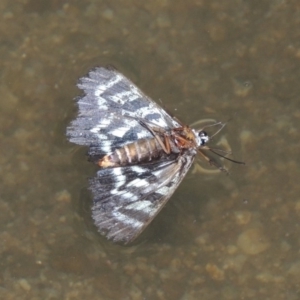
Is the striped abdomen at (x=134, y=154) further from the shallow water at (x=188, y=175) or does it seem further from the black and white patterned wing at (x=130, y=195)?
the shallow water at (x=188, y=175)

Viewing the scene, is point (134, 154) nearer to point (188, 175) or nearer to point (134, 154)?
point (134, 154)

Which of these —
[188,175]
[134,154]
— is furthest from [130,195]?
[188,175]

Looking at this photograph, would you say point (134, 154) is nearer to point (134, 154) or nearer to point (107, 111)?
point (134, 154)

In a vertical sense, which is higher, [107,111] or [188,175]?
[107,111]

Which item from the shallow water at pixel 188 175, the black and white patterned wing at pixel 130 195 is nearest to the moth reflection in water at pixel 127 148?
the black and white patterned wing at pixel 130 195

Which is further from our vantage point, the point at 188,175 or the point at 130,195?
the point at 188,175

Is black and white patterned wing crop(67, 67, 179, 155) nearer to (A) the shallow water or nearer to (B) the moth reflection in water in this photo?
(B) the moth reflection in water
